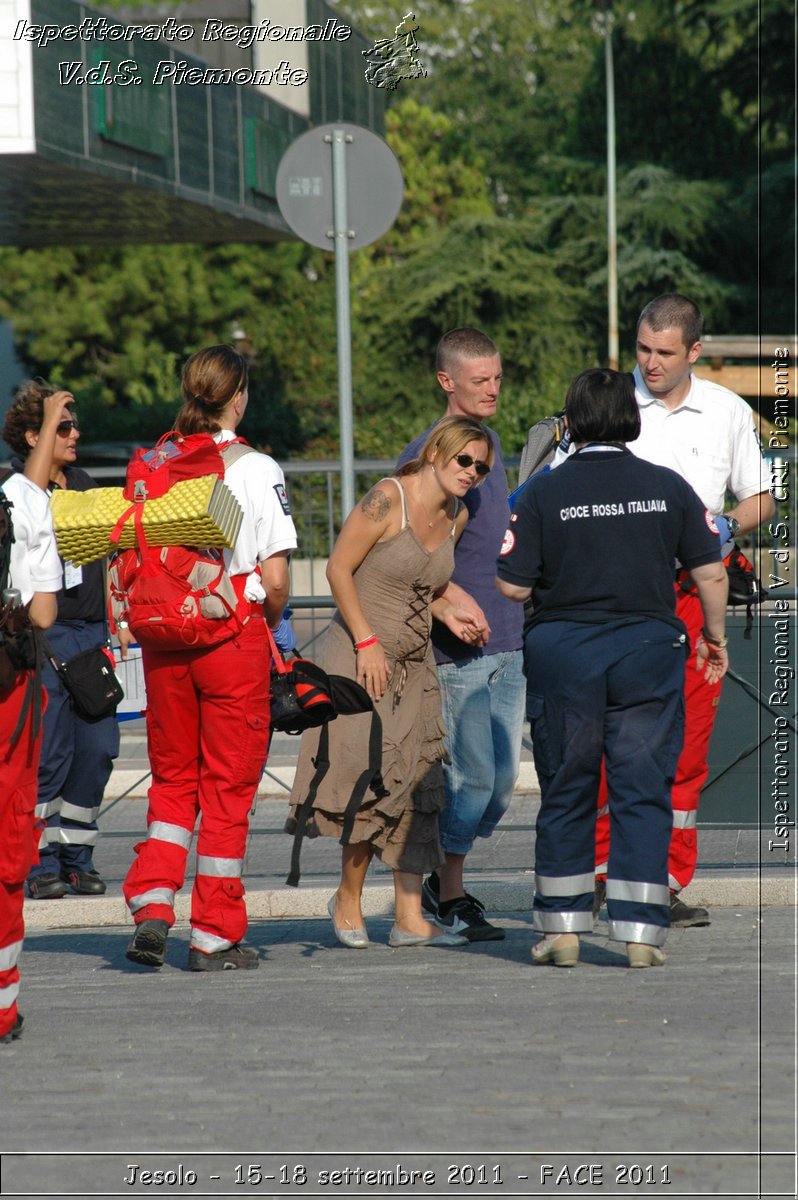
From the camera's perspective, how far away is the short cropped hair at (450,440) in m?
6.16

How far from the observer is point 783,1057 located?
15.3 feet

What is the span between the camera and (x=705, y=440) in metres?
6.59

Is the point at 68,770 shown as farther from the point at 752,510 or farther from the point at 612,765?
the point at 752,510

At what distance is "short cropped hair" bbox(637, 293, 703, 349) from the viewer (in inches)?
256

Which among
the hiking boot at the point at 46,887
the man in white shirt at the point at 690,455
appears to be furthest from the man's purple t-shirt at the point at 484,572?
the hiking boot at the point at 46,887

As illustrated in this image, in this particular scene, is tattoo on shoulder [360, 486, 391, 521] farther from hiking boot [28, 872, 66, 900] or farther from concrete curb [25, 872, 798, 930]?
hiking boot [28, 872, 66, 900]

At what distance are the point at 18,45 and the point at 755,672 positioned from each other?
10.6 meters

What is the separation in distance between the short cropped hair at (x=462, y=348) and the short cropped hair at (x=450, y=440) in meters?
0.31

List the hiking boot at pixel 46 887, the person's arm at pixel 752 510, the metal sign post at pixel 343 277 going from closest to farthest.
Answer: the person's arm at pixel 752 510, the hiking boot at pixel 46 887, the metal sign post at pixel 343 277

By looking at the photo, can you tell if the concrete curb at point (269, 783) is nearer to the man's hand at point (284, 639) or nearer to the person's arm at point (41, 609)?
the man's hand at point (284, 639)

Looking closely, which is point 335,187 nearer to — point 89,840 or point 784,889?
point 89,840

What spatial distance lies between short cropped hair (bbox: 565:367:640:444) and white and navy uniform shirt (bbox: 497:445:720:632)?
0.16 ft

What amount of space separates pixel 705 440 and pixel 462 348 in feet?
3.08

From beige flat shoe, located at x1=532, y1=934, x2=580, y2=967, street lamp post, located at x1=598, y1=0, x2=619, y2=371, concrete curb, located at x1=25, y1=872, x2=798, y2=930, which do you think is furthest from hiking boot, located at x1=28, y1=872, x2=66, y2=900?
street lamp post, located at x1=598, y1=0, x2=619, y2=371
